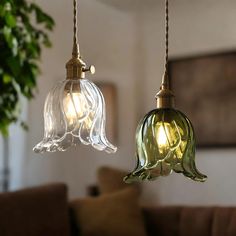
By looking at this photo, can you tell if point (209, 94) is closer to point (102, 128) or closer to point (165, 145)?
point (102, 128)

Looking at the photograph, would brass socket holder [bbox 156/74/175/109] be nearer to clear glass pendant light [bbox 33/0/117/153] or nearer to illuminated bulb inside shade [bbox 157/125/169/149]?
illuminated bulb inside shade [bbox 157/125/169/149]

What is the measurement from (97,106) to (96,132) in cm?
8

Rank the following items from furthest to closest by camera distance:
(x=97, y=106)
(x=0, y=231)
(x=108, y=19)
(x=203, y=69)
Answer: (x=108, y=19) → (x=203, y=69) → (x=0, y=231) → (x=97, y=106)

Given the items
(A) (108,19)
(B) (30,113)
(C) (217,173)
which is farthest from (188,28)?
(B) (30,113)

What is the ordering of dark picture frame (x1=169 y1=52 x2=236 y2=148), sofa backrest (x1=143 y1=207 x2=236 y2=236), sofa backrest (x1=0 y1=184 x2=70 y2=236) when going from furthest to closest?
dark picture frame (x1=169 y1=52 x2=236 y2=148) → sofa backrest (x1=143 y1=207 x2=236 y2=236) → sofa backrest (x1=0 y1=184 x2=70 y2=236)

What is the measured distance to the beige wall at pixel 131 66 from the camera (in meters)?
4.09

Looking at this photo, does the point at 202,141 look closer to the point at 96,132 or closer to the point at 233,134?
the point at 233,134

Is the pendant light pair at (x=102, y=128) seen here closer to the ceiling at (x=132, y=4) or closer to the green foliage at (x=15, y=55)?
the green foliage at (x=15, y=55)

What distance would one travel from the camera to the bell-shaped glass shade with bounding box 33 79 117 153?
54.7 inches

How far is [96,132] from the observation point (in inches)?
56.2

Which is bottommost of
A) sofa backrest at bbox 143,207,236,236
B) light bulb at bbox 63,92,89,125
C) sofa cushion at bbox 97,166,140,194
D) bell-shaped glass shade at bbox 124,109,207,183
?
sofa backrest at bbox 143,207,236,236

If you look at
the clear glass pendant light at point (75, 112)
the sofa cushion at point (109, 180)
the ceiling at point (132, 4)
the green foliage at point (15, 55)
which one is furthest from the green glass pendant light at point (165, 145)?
the ceiling at point (132, 4)

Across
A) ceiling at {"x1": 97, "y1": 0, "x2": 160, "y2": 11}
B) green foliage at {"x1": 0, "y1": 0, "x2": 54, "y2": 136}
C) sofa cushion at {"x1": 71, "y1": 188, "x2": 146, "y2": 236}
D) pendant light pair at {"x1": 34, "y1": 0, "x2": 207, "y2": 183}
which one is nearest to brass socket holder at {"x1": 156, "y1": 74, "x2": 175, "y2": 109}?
pendant light pair at {"x1": 34, "y1": 0, "x2": 207, "y2": 183}

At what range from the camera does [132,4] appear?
170 inches
